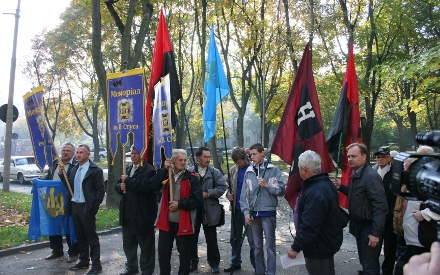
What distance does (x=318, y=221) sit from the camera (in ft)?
13.5

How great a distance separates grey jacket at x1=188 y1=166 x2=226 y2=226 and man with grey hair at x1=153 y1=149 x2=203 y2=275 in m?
0.73

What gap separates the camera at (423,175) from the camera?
1828 mm

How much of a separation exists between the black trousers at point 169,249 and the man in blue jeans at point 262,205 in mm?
906

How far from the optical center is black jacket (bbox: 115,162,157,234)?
6.10 meters

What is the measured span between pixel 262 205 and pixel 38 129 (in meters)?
4.16

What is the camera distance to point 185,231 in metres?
5.82

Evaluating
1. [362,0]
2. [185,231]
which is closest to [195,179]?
[185,231]

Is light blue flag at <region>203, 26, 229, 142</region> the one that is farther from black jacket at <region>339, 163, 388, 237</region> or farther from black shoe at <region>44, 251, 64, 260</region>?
black shoe at <region>44, 251, 64, 260</region>

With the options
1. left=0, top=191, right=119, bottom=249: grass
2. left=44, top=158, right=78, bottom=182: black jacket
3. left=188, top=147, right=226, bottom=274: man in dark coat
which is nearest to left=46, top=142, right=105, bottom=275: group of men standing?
left=44, top=158, right=78, bottom=182: black jacket

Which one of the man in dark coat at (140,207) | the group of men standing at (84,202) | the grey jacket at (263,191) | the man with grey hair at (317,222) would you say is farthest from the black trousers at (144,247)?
the man with grey hair at (317,222)

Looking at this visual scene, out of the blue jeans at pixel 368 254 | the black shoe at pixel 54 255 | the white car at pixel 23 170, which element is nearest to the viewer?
the blue jeans at pixel 368 254

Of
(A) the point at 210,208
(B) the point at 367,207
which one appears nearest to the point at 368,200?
(B) the point at 367,207

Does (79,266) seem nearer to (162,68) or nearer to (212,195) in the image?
(212,195)

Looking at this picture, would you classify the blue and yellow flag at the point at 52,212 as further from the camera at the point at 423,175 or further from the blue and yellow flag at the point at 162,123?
the camera at the point at 423,175
